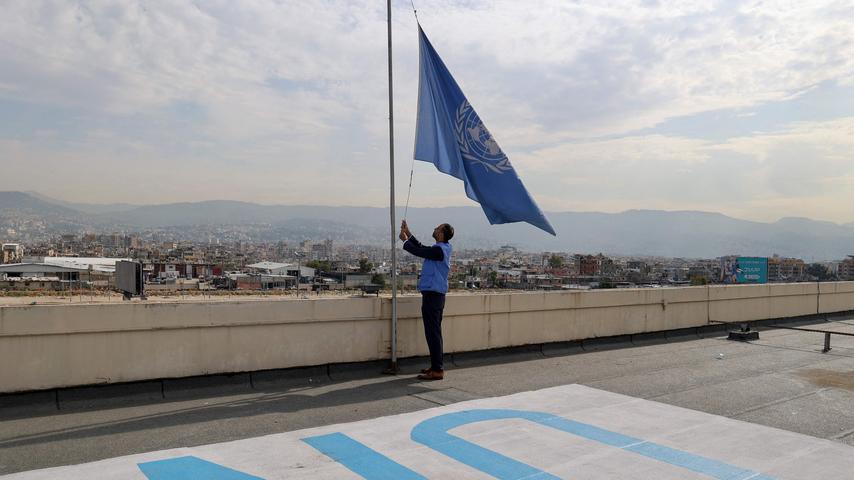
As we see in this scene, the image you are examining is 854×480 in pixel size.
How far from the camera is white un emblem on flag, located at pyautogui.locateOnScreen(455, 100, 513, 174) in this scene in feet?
27.4

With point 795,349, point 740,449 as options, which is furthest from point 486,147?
point 795,349

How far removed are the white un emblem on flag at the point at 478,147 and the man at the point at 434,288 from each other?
1.07m

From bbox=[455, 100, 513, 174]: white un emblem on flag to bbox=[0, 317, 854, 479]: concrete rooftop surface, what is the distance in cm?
270

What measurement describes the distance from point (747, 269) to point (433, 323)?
12.8 metres

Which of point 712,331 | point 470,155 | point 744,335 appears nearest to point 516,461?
point 470,155

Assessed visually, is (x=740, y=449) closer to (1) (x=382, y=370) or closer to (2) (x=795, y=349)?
(1) (x=382, y=370)

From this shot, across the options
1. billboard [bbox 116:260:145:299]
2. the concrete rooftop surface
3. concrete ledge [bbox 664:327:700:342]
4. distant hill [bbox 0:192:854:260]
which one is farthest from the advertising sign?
distant hill [bbox 0:192:854:260]

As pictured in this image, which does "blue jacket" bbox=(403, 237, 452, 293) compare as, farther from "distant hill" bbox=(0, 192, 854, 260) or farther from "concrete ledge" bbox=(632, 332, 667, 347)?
"distant hill" bbox=(0, 192, 854, 260)

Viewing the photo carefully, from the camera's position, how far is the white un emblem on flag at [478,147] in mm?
8352

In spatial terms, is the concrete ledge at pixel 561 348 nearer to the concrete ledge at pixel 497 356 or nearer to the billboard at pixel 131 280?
the concrete ledge at pixel 497 356

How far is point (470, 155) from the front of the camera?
835 cm

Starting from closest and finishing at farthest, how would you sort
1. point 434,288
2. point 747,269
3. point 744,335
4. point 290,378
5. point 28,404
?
1. point 28,404
2. point 290,378
3. point 434,288
4. point 744,335
5. point 747,269

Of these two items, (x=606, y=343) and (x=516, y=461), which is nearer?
(x=516, y=461)

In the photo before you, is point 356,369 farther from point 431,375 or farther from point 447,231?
point 447,231
